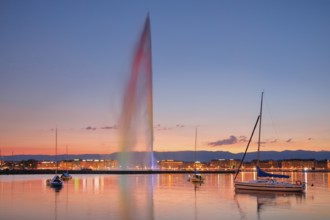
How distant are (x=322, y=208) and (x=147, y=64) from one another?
2321cm

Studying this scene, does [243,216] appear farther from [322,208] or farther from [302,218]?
[322,208]

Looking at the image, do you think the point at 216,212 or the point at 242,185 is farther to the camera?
the point at 242,185

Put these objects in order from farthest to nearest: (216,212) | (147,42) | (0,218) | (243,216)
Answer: (147,42) < (216,212) < (243,216) < (0,218)

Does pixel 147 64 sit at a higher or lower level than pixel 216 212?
higher

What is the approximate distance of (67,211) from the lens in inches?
1061

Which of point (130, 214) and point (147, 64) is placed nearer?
point (130, 214)

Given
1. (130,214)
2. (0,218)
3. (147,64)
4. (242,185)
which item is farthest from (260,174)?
(0,218)

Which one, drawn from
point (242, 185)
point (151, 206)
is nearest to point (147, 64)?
point (242, 185)

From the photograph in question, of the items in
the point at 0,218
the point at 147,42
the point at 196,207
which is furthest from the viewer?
the point at 147,42

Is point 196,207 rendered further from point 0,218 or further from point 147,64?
point 147,64

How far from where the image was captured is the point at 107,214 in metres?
25.2

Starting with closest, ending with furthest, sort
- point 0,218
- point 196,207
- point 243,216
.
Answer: point 0,218 < point 243,216 < point 196,207

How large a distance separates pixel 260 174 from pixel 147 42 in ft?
57.9

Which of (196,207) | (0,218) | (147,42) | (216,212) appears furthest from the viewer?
(147,42)
